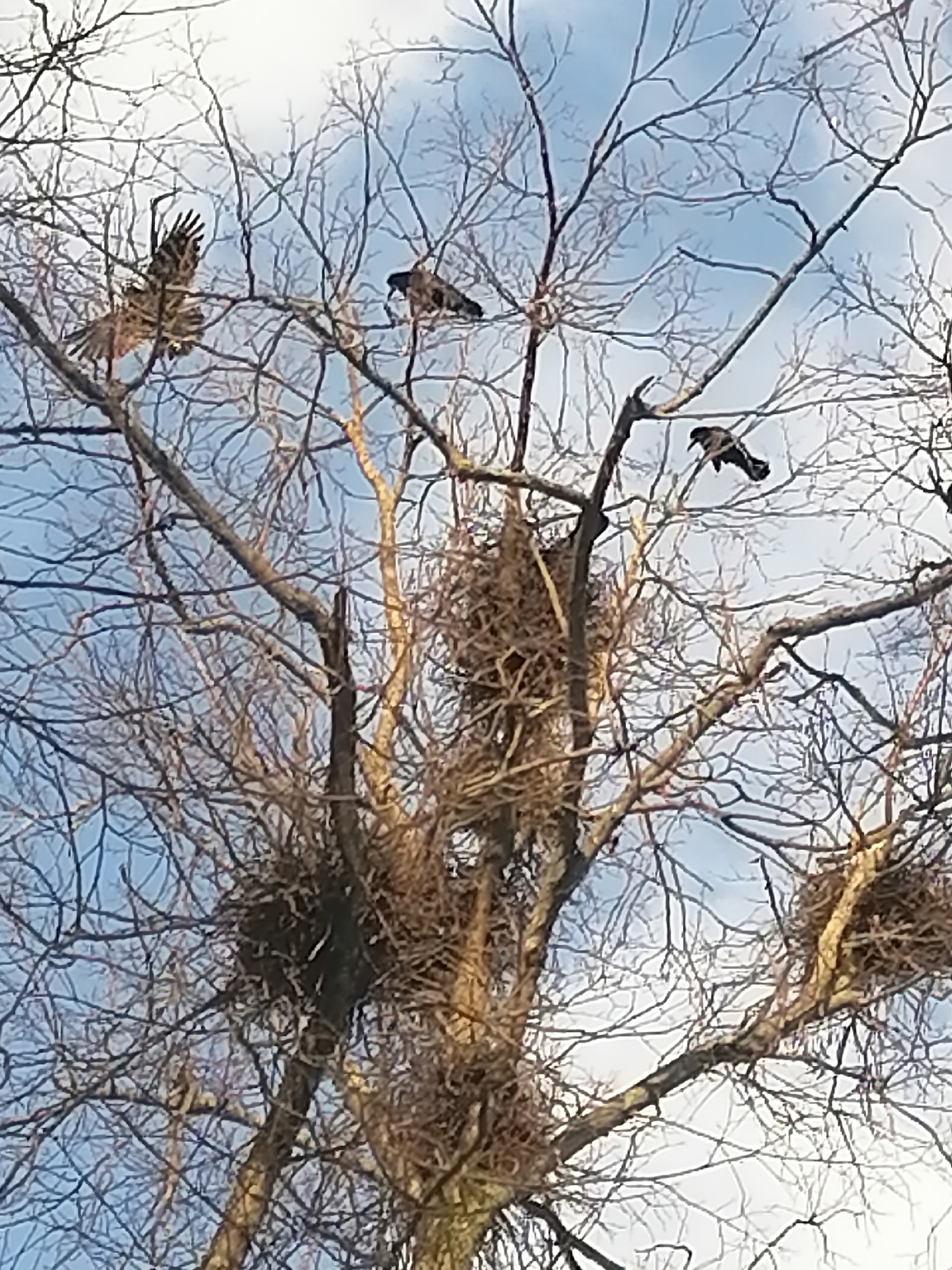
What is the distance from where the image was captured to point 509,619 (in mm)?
5676

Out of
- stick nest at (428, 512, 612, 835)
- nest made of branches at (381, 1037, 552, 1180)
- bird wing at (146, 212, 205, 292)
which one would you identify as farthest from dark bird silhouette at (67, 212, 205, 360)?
nest made of branches at (381, 1037, 552, 1180)

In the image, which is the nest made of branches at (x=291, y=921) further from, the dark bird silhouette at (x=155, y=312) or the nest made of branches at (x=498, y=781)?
the dark bird silhouette at (x=155, y=312)

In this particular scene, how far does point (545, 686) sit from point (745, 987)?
110cm

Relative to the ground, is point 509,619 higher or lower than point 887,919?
higher

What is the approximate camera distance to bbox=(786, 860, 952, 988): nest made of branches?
18.6 ft

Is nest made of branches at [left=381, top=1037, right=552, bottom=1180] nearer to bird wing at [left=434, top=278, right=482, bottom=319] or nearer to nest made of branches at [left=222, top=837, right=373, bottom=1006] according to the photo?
nest made of branches at [left=222, top=837, right=373, bottom=1006]

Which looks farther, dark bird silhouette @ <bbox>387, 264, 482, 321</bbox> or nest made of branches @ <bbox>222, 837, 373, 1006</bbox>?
dark bird silhouette @ <bbox>387, 264, 482, 321</bbox>

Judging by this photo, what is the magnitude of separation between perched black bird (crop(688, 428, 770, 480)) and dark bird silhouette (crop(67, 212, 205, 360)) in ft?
5.61

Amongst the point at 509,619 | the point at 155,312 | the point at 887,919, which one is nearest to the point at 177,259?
the point at 155,312

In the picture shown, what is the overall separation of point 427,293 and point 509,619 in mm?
1004

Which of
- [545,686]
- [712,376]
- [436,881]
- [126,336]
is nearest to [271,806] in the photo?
[436,881]

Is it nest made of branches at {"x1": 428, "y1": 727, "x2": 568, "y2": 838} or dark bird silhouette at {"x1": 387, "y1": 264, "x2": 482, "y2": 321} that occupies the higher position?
dark bird silhouette at {"x1": 387, "y1": 264, "x2": 482, "y2": 321}

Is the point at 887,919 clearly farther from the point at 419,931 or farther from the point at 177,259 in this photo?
the point at 177,259

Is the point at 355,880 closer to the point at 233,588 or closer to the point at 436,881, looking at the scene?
the point at 436,881
